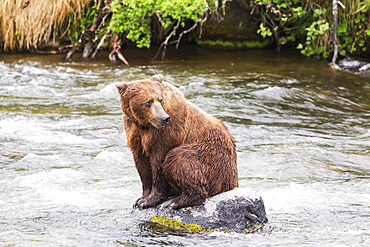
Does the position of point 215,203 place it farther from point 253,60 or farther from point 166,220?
point 253,60

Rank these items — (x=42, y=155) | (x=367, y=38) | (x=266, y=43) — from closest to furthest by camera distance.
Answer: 1. (x=42, y=155)
2. (x=367, y=38)
3. (x=266, y=43)

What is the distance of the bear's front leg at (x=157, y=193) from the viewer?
14.0 feet

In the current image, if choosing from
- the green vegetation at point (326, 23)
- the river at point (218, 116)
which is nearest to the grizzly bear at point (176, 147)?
the river at point (218, 116)

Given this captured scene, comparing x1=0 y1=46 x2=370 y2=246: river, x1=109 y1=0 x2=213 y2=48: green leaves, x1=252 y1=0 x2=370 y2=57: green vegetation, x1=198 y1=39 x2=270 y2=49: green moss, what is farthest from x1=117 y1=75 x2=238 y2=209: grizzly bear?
x1=198 y1=39 x2=270 y2=49: green moss

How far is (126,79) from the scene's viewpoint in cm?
1141

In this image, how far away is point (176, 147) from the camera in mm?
4141

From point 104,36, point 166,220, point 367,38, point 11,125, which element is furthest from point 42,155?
point 367,38

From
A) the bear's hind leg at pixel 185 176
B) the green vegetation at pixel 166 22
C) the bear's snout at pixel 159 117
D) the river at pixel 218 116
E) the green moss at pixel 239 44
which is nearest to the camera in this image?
the bear's snout at pixel 159 117

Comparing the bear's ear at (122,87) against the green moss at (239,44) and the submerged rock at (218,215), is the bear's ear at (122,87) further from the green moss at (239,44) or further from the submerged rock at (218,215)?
the green moss at (239,44)

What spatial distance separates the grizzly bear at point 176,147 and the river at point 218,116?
36cm

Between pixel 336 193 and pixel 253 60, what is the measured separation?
8314mm

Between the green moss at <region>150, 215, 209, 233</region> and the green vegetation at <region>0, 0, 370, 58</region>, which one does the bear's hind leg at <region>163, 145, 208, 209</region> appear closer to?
the green moss at <region>150, 215, 209, 233</region>

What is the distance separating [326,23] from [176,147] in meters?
9.00

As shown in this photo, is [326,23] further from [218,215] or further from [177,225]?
[177,225]
